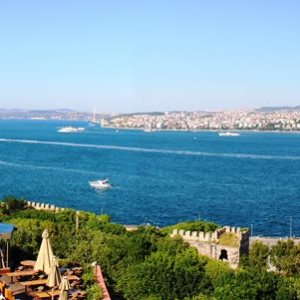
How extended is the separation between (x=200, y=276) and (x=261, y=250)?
8196 mm

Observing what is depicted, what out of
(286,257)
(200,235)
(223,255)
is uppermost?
(200,235)

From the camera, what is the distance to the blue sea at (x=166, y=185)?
2028 inches

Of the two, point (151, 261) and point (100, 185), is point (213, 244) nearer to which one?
point (151, 261)

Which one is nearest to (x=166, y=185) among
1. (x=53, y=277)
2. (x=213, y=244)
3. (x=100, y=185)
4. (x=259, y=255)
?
(x=100, y=185)

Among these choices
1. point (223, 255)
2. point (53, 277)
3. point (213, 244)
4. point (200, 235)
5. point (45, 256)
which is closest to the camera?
point (53, 277)

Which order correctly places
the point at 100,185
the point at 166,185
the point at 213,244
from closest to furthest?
the point at 213,244 → the point at 100,185 → the point at 166,185

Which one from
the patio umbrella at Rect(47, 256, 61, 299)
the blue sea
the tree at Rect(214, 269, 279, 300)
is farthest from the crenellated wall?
the blue sea

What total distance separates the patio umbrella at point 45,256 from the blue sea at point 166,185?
28430 mm

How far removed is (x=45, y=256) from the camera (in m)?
17.2

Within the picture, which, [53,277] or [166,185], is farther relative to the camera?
[166,185]

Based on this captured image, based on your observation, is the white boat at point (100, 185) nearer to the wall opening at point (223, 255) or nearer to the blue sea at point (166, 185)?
the blue sea at point (166, 185)

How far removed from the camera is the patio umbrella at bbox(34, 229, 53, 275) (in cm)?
1689

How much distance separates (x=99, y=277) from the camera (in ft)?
61.8

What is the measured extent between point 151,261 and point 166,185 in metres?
50.4
